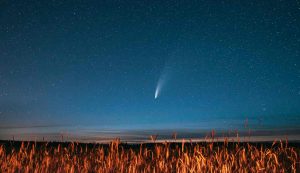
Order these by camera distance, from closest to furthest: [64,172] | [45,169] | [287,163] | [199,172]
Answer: [199,172], [64,172], [45,169], [287,163]

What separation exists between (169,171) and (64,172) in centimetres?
295

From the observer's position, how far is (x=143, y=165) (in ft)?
39.0

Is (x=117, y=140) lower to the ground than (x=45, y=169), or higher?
higher

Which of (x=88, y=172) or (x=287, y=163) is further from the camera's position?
(x=287, y=163)

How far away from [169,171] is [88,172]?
2.35 metres

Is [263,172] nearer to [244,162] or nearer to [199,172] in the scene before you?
[244,162]

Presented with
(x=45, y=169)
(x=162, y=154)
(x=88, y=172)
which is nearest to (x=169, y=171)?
(x=162, y=154)

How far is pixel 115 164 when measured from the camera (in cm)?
1123

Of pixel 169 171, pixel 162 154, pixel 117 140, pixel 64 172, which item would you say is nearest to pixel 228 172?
pixel 169 171

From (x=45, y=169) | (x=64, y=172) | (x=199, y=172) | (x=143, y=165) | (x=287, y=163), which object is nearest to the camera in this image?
(x=199, y=172)

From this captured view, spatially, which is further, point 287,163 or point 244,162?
point 287,163

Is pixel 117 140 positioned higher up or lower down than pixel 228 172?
higher up

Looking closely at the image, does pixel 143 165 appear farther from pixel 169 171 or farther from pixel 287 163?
pixel 287 163

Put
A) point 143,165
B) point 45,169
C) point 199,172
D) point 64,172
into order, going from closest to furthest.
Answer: point 199,172
point 64,172
point 45,169
point 143,165
